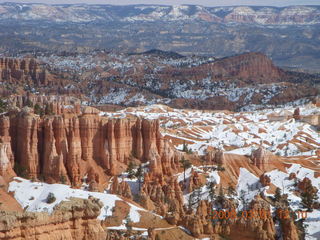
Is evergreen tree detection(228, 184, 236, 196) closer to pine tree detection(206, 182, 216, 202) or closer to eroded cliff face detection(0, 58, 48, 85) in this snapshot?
pine tree detection(206, 182, 216, 202)

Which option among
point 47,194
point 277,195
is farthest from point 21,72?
point 47,194

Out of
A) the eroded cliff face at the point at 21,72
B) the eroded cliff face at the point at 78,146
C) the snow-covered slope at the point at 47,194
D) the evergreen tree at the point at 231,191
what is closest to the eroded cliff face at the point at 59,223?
the snow-covered slope at the point at 47,194

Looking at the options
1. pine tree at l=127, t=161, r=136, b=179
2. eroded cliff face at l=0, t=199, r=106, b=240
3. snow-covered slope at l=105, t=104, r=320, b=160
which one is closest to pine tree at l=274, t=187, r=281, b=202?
pine tree at l=127, t=161, r=136, b=179

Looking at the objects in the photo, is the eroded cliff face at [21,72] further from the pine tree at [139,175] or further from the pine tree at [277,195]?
the pine tree at [277,195]

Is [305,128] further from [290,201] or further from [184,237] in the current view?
[184,237]
